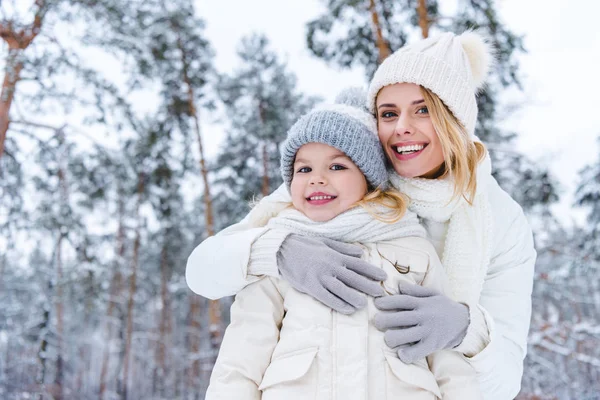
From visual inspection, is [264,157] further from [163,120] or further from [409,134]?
[409,134]

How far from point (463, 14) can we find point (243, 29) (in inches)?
313

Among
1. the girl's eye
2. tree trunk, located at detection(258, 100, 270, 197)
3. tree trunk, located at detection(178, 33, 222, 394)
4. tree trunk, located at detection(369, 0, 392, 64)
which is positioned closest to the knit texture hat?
the girl's eye

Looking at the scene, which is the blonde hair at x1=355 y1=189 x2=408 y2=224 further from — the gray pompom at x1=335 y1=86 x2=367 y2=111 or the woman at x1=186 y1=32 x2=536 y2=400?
the gray pompom at x1=335 y1=86 x2=367 y2=111

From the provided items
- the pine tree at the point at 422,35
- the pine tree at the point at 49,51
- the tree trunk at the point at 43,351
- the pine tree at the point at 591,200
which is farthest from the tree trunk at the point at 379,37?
the tree trunk at the point at 43,351

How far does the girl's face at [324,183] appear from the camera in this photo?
7.00 feet

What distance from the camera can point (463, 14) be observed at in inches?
289

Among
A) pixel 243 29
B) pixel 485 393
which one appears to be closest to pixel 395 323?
pixel 485 393

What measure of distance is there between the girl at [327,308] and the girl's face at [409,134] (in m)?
0.08

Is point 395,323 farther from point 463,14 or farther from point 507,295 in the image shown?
point 463,14

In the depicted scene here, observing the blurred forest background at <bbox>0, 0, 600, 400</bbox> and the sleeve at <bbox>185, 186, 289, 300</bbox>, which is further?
the blurred forest background at <bbox>0, 0, 600, 400</bbox>

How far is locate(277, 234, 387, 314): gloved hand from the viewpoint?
1841mm

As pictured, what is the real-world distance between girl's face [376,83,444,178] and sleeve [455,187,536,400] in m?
0.46

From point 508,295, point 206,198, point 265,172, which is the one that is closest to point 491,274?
point 508,295

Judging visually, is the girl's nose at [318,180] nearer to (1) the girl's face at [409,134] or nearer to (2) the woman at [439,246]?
(2) the woman at [439,246]
